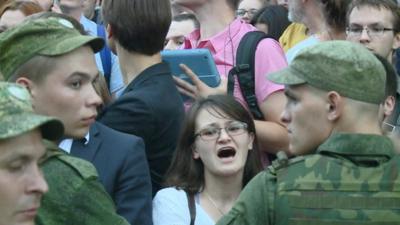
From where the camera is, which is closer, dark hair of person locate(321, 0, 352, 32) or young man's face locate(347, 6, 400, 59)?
young man's face locate(347, 6, 400, 59)

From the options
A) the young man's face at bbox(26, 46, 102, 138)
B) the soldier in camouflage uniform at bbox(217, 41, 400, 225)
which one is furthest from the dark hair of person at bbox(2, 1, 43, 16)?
the soldier in camouflage uniform at bbox(217, 41, 400, 225)

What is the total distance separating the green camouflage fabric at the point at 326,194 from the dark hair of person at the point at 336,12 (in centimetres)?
286

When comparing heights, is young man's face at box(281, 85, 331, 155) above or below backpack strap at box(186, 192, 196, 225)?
above

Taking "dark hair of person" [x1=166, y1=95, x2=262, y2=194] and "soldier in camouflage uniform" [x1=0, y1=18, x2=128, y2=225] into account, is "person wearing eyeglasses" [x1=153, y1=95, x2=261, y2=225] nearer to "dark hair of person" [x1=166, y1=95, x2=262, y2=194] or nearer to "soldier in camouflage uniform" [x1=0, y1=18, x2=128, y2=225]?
"dark hair of person" [x1=166, y1=95, x2=262, y2=194]

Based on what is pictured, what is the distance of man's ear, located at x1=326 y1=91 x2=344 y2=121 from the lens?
442 cm

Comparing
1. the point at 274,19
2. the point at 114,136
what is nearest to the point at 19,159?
the point at 114,136

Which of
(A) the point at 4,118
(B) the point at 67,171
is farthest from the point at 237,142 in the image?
(A) the point at 4,118

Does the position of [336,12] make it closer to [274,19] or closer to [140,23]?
[140,23]

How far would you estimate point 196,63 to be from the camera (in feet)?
20.7

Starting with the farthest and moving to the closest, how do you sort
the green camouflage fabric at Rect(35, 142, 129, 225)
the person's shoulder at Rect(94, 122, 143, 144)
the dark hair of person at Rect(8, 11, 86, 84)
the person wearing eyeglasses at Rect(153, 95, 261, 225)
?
1. the person wearing eyeglasses at Rect(153, 95, 261, 225)
2. the person's shoulder at Rect(94, 122, 143, 144)
3. the dark hair of person at Rect(8, 11, 86, 84)
4. the green camouflage fabric at Rect(35, 142, 129, 225)

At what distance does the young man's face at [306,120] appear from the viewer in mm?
4445

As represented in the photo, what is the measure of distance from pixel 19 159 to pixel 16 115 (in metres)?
0.14

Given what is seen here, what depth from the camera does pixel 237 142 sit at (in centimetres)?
593

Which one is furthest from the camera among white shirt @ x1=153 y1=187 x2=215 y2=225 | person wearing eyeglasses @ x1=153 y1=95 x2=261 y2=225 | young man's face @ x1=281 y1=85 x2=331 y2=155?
person wearing eyeglasses @ x1=153 y1=95 x2=261 y2=225
